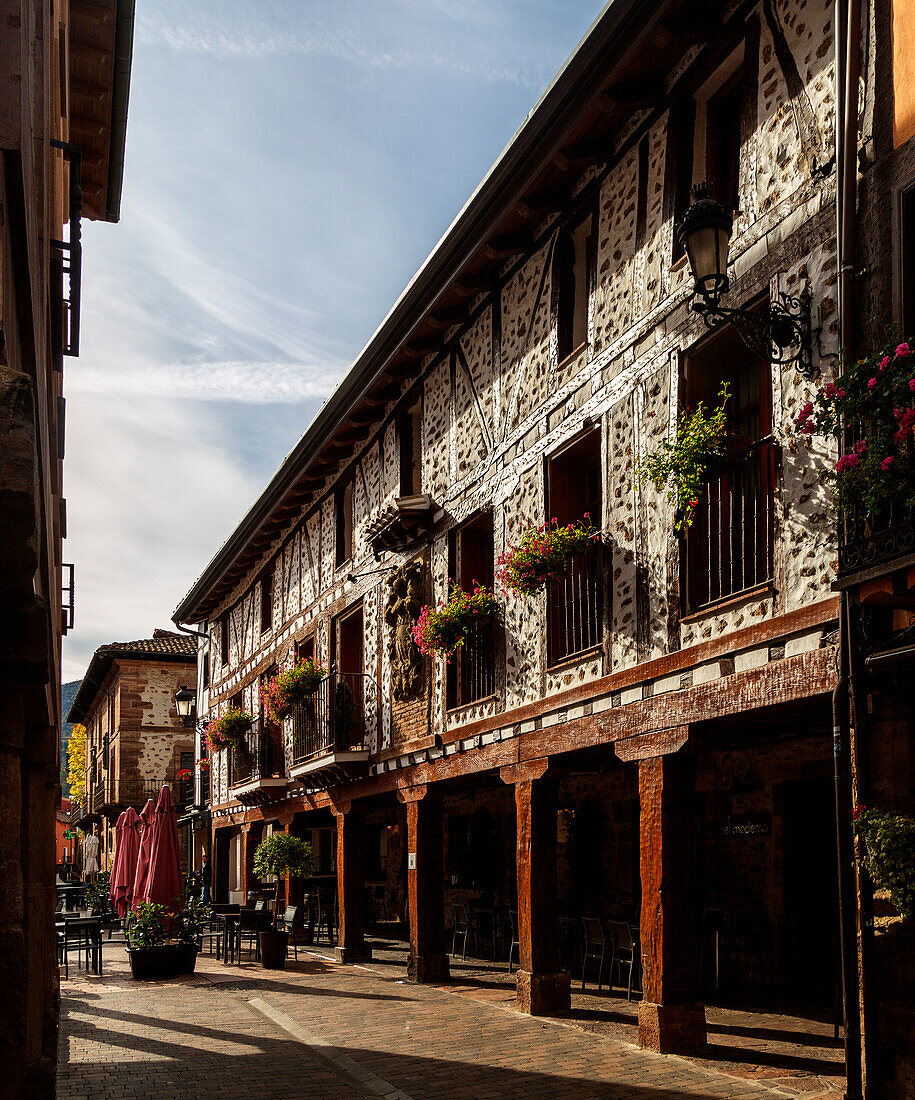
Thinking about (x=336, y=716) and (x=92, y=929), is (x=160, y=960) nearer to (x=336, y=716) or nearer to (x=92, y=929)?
(x=92, y=929)

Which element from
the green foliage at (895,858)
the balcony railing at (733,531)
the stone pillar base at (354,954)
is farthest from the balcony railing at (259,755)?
the green foliage at (895,858)

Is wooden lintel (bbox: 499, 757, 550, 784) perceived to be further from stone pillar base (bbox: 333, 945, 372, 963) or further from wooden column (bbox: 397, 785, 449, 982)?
stone pillar base (bbox: 333, 945, 372, 963)

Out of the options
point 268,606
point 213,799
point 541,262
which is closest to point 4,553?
point 541,262

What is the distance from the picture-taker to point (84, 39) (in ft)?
33.0

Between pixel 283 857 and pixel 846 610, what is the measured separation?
13.6 meters

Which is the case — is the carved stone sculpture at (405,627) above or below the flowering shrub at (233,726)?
above

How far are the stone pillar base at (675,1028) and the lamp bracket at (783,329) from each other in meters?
5.12

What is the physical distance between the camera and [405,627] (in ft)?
53.4

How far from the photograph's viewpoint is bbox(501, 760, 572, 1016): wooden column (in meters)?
12.3

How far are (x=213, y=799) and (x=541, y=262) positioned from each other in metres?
21.7

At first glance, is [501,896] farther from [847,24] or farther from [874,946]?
[847,24]

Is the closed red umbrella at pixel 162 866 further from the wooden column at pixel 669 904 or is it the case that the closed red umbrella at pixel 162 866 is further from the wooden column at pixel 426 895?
the wooden column at pixel 669 904

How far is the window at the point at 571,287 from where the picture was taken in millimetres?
12453

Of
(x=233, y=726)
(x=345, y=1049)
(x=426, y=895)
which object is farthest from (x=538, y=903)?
(x=233, y=726)
